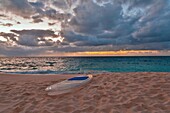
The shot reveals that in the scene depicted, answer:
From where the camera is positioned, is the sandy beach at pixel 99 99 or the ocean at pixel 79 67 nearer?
the sandy beach at pixel 99 99

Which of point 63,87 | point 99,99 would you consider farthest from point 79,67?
point 99,99

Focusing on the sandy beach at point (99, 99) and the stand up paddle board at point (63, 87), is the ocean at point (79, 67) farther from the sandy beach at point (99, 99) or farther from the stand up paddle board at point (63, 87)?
the sandy beach at point (99, 99)

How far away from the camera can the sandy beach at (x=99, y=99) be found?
4491 millimetres

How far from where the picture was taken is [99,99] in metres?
5.21

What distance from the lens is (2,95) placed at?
19.8 feet

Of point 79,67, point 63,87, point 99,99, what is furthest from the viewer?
point 79,67

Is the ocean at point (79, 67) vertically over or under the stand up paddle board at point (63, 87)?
under

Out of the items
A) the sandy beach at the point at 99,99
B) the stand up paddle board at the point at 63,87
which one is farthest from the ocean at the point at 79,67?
the sandy beach at the point at 99,99

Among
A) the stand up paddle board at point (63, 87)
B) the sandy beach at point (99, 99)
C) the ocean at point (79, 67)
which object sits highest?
the stand up paddle board at point (63, 87)

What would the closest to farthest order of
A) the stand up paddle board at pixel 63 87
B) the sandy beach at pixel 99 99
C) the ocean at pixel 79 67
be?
the sandy beach at pixel 99 99 < the stand up paddle board at pixel 63 87 < the ocean at pixel 79 67

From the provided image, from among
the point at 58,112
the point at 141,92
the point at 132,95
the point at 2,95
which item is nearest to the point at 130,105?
the point at 132,95

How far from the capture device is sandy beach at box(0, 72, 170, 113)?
14.7 feet

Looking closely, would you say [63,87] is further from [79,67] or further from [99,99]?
[79,67]

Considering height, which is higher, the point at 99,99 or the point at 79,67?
the point at 99,99
